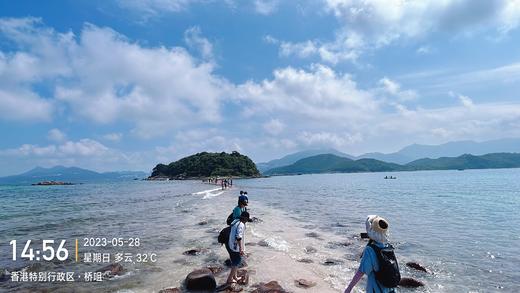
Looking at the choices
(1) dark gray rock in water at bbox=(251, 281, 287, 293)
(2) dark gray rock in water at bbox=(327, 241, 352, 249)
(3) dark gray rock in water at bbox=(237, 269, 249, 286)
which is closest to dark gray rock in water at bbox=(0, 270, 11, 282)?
(3) dark gray rock in water at bbox=(237, 269, 249, 286)

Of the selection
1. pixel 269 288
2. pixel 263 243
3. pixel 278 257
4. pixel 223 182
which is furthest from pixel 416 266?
pixel 223 182

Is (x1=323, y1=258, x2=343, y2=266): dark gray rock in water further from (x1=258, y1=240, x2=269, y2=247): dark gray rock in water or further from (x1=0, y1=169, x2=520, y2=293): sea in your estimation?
(x1=258, y1=240, x2=269, y2=247): dark gray rock in water

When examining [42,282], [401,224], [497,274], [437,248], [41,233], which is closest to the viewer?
[42,282]

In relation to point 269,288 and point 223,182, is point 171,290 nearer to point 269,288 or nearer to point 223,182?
Result: point 269,288

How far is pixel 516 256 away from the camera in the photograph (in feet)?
57.4

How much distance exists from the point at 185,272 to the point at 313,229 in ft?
43.7

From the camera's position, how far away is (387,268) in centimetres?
568

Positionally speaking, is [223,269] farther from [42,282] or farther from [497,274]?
[497,274]

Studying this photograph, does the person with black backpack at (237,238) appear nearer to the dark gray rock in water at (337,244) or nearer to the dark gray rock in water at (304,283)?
the dark gray rock in water at (304,283)

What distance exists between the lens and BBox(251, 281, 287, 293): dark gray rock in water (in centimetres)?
1136

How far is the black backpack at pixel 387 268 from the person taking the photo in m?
5.67

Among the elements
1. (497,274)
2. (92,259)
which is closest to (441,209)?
(497,274)

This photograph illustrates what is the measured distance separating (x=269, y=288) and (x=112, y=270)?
7231 millimetres

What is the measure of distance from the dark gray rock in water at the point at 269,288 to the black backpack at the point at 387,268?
6.36 meters
